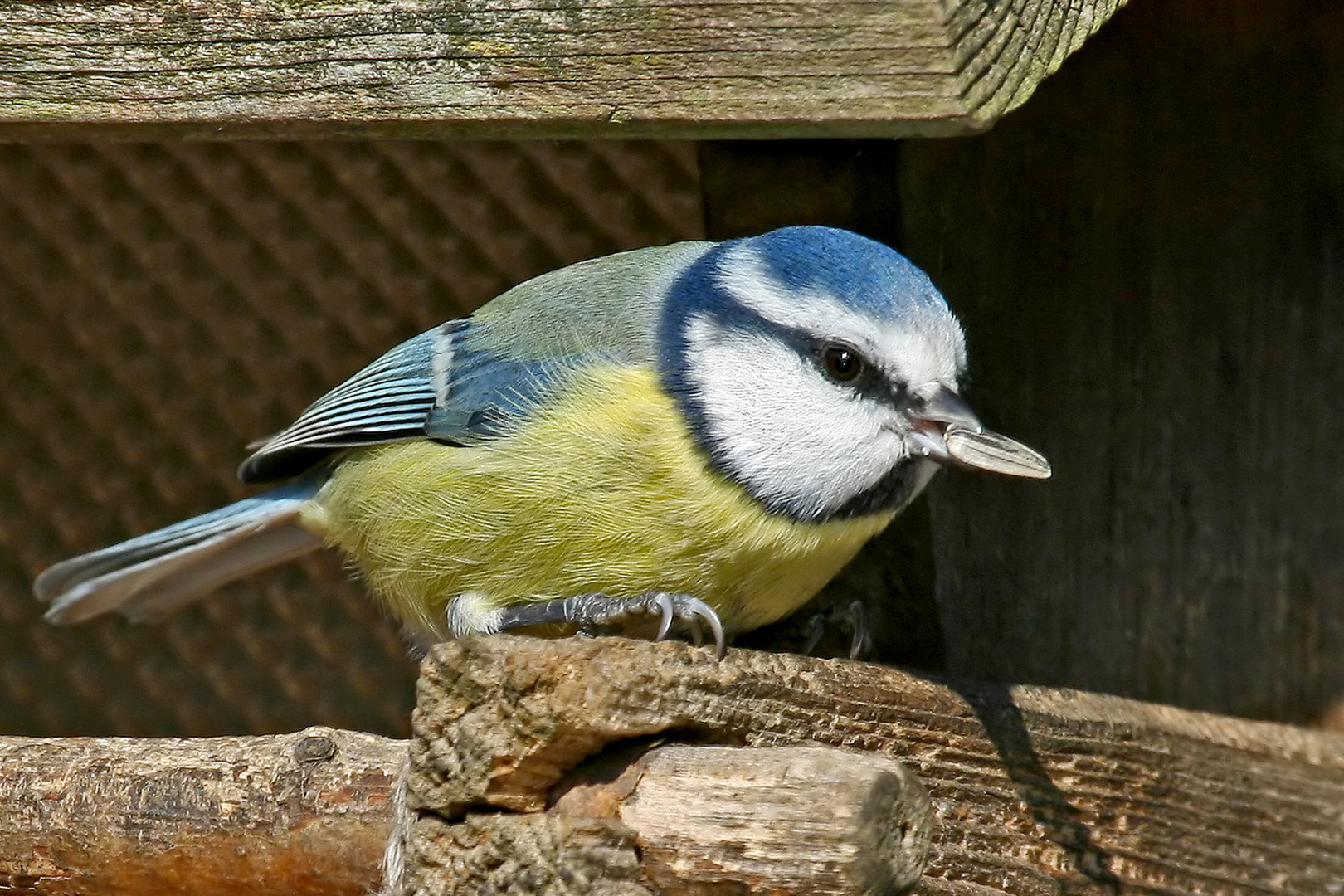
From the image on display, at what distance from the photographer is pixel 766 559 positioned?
6.31ft

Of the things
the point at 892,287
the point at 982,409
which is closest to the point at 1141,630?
the point at 982,409

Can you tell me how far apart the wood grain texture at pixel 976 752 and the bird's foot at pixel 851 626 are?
0.22 meters

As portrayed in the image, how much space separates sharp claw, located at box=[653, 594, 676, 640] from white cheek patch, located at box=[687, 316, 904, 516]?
0.53 ft

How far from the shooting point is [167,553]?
2453 millimetres

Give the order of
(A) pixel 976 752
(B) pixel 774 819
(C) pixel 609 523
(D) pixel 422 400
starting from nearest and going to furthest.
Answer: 1. (B) pixel 774 819
2. (A) pixel 976 752
3. (C) pixel 609 523
4. (D) pixel 422 400

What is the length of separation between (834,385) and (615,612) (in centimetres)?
36

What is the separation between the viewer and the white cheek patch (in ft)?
6.21

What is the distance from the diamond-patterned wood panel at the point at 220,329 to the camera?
225 cm

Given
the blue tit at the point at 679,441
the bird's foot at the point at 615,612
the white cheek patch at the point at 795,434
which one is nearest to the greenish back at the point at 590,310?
the blue tit at the point at 679,441

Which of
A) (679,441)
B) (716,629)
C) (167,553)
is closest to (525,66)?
(679,441)

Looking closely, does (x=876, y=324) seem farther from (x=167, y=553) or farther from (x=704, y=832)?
(x=167, y=553)

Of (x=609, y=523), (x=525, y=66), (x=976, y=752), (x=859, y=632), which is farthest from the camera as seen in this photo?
(x=859, y=632)

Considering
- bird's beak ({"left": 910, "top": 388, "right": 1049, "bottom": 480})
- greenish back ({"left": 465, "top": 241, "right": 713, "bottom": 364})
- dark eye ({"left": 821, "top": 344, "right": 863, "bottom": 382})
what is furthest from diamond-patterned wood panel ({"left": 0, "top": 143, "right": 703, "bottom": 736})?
bird's beak ({"left": 910, "top": 388, "right": 1049, "bottom": 480})

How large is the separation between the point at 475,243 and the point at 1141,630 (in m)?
1.11
